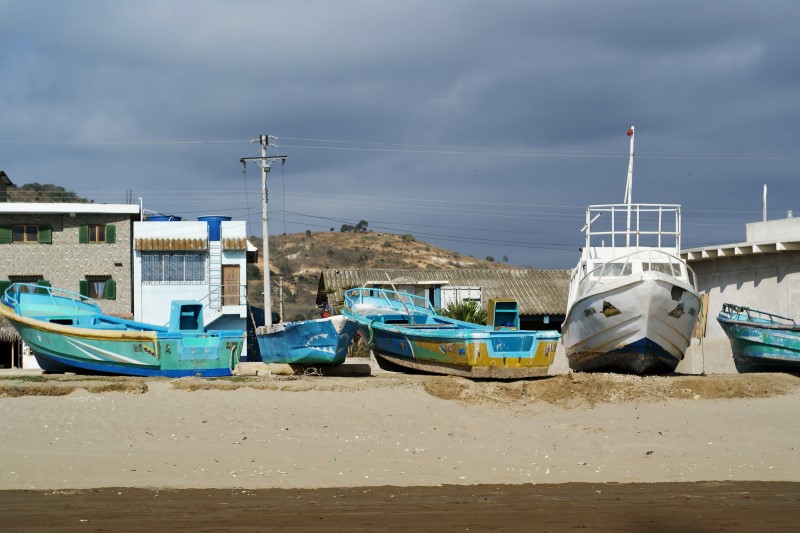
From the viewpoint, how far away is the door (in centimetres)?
3962

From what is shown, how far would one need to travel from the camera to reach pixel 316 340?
21.4 metres

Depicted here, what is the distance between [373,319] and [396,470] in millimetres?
Result: 12950

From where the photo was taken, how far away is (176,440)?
13609 mm

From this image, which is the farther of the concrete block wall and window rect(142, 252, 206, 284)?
window rect(142, 252, 206, 284)

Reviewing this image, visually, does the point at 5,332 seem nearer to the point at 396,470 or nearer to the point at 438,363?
the point at 438,363

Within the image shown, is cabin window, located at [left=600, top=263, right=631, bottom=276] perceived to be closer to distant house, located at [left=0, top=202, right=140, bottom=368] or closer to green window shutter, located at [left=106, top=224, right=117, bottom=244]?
distant house, located at [left=0, top=202, right=140, bottom=368]

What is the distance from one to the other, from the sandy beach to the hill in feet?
186

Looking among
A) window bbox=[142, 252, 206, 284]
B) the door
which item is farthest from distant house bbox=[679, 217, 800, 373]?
window bbox=[142, 252, 206, 284]

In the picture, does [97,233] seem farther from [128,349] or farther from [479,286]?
[128,349]

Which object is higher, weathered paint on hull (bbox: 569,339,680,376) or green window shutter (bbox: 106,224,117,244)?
green window shutter (bbox: 106,224,117,244)

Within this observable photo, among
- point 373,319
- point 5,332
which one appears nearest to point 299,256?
point 5,332

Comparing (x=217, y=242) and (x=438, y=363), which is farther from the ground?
(x=217, y=242)

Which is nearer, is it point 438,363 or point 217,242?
point 438,363

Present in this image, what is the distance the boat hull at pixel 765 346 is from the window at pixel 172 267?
77.8 feet
